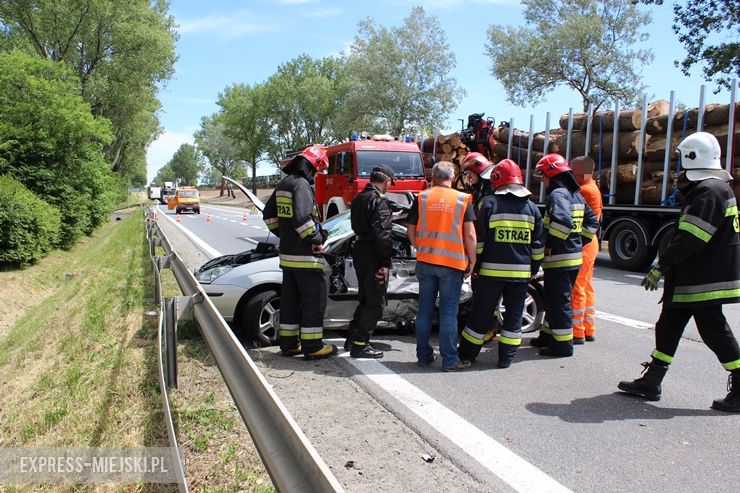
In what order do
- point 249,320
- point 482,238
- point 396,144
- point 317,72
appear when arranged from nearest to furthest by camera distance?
point 482,238 → point 249,320 → point 396,144 → point 317,72

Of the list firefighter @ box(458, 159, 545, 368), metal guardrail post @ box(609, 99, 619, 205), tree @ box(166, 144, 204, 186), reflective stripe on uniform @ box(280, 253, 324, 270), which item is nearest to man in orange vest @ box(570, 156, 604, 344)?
firefighter @ box(458, 159, 545, 368)

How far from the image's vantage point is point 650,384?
4.33m

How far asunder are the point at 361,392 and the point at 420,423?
752mm

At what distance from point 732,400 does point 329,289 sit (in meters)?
3.45

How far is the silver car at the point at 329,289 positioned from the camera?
564cm

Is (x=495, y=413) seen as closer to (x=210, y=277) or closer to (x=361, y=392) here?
(x=361, y=392)

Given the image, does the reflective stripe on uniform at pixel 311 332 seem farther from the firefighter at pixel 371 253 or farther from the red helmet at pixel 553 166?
the red helmet at pixel 553 166

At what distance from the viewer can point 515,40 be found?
34375 mm

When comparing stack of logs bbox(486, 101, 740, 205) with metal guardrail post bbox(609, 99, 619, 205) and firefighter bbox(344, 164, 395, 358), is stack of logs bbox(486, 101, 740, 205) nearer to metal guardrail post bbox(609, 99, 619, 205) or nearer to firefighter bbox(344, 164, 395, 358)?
metal guardrail post bbox(609, 99, 619, 205)

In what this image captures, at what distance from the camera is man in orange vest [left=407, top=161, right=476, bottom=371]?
5.01 meters

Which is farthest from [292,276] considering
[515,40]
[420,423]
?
[515,40]

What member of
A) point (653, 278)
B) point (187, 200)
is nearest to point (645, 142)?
point (653, 278)

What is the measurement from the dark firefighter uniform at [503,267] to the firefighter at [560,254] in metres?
0.42

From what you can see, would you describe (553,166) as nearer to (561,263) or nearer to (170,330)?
(561,263)
